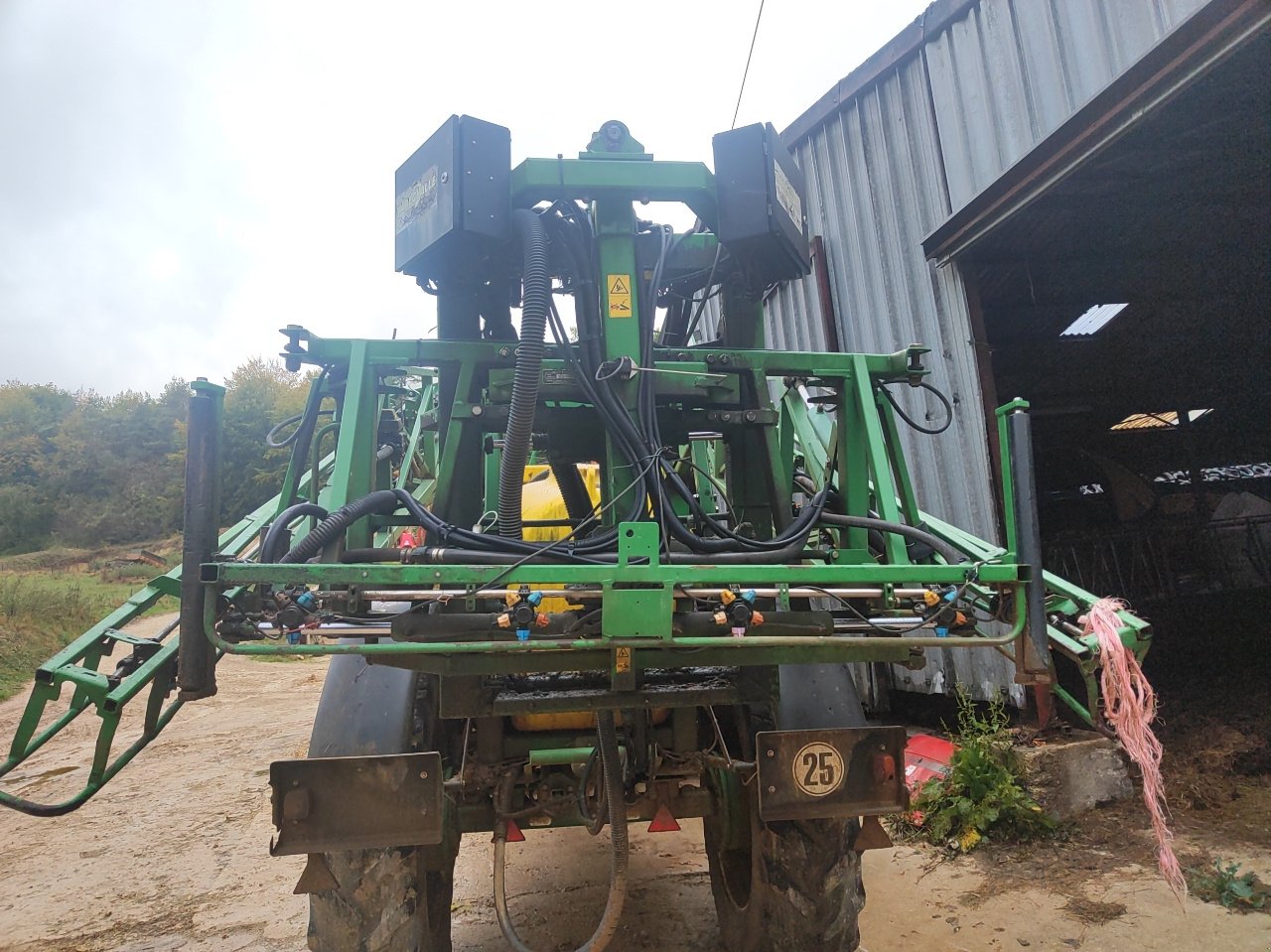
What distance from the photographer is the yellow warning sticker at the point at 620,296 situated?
2.91 m

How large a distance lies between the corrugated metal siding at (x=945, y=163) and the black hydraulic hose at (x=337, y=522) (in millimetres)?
4476

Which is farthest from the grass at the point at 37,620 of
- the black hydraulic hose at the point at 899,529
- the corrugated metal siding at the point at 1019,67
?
the corrugated metal siding at the point at 1019,67

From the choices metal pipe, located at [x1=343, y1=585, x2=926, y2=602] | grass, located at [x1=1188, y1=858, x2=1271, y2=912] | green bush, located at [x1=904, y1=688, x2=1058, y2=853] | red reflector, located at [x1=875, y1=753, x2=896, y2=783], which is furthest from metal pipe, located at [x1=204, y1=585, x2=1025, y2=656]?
green bush, located at [x1=904, y1=688, x2=1058, y2=853]

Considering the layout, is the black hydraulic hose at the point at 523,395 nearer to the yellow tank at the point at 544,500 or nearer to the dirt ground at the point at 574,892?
the yellow tank at the point at 544,500

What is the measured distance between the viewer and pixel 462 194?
2.76 metres

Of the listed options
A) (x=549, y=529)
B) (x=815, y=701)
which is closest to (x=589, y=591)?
(x=815, y=701)

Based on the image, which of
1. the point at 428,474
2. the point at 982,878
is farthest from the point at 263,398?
the point at 982,878

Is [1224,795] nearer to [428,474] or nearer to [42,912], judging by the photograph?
[428,474]

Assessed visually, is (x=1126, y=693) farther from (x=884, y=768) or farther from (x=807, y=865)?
(x=807, y=865)

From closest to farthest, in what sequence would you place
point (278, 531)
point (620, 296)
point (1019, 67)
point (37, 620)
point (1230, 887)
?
point (278, 531) < point (620, 296) < point (1230, 887) < point (1019, 67) < point (37, 620)

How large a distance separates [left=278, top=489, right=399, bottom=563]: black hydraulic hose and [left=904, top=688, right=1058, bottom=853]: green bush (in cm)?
378

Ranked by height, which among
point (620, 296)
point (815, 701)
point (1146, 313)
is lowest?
point (815, 701)

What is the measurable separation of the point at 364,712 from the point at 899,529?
1805mm

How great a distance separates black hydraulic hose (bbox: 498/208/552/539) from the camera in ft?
8.43
